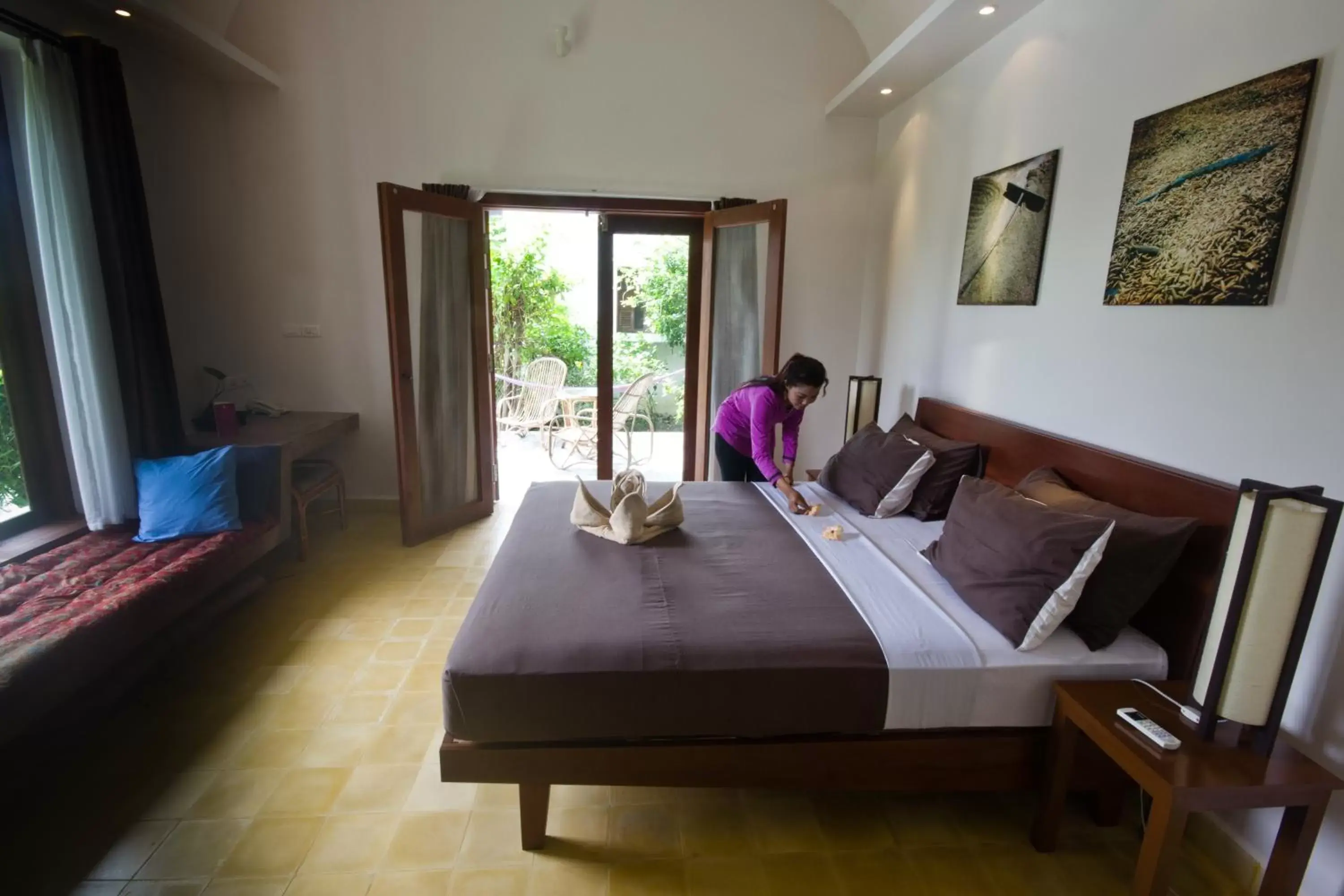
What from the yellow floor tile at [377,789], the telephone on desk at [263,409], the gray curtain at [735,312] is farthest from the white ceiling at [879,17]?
the telephone on desk at [263,409]

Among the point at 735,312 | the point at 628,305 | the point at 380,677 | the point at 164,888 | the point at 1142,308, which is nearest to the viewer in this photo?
the point at 164,888

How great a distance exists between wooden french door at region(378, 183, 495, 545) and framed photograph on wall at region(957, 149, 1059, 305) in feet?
8.89

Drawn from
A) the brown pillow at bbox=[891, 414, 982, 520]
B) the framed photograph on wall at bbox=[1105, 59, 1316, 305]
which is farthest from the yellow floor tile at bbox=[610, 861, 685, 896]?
the framed photograph on wall at bbox=[1105, 59, 1316, 305]

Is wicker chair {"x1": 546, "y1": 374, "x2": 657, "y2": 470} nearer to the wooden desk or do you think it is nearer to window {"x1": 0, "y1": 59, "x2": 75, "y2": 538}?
the wooden desk

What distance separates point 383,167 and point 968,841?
4219mm

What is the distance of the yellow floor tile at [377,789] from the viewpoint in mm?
1740

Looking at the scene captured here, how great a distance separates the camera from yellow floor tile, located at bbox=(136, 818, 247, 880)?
5.02 feet

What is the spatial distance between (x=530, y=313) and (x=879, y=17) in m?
4.40

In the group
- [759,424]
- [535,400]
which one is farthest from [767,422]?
[535,400]

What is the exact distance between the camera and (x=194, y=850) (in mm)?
1592

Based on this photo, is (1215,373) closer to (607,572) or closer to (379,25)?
(607,572)

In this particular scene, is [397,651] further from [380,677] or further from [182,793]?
[182,793]

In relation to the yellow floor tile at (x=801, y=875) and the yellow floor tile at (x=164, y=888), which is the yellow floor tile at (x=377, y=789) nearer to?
the yellow floor tile at (x=164, y=888)

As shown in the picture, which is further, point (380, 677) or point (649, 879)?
point (380, 677)
